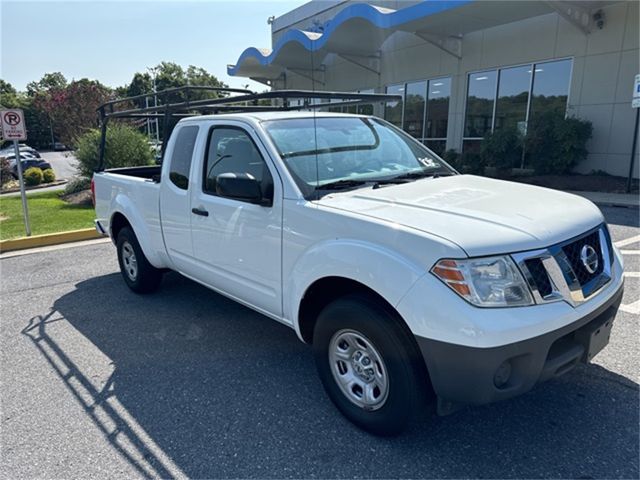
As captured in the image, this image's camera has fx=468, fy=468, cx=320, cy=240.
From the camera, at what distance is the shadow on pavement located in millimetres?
2543

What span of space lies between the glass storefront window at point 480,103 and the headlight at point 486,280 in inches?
581

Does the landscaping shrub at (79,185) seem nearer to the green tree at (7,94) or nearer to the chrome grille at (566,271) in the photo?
the chrome grille at (566,271)

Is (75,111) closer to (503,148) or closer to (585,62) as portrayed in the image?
(503,148)

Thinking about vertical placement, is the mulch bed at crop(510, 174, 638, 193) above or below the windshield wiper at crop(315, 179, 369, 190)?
below

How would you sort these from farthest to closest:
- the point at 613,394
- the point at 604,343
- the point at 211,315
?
1. the point at 211,315
2. the point at 613,394
3. the point at 604,343

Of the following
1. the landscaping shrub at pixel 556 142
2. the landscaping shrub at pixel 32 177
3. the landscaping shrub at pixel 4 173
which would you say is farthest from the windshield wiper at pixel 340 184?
the landscaping shrub at pixel 32 177

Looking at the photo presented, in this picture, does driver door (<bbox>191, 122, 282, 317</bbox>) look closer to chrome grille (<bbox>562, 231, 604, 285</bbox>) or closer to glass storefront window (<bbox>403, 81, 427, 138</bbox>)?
chrome grille (<bbox>562, 231, 604, 285</bbox>)

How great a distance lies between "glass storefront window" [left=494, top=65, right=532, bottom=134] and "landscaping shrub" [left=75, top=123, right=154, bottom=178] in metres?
11.2

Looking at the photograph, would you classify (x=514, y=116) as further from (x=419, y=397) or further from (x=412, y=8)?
(x=419, y=397)

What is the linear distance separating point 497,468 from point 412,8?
593 inches

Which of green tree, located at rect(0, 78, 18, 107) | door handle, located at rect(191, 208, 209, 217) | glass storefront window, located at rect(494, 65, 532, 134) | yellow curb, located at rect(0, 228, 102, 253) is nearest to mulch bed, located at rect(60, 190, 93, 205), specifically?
yellow curb, located at rect(0, 228, 102, 253)

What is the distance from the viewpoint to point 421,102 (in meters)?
18.7

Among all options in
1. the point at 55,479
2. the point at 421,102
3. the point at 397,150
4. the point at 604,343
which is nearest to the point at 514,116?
the point at 421,102

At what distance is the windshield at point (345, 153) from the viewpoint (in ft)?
10.7
